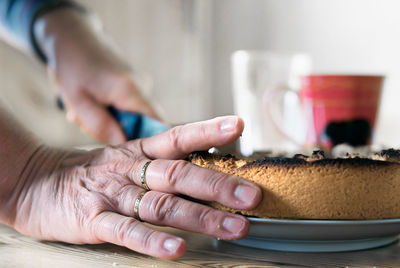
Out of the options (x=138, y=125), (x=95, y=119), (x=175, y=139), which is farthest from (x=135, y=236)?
(x=95, y=119)

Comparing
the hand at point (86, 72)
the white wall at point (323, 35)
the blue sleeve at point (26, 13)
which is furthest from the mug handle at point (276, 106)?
the white wall at point (323, 35)

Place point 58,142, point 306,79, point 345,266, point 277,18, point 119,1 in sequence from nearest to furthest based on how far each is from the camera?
point 345,266 < point 306,79 < point 58,142 < point 119,1 < point 277,18

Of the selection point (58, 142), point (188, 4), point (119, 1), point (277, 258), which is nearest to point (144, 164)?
point (277, 258)

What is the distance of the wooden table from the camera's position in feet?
1.48

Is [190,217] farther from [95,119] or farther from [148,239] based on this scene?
[95,119]

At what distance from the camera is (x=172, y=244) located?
0.44 metres

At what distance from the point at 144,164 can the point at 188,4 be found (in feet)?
7.70

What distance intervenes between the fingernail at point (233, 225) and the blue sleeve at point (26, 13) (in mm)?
885

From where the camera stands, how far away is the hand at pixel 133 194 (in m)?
0.46

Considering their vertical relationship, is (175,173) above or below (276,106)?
below

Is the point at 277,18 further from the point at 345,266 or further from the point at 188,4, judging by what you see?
the point at 345,266

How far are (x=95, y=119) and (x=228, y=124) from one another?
59 centimetres

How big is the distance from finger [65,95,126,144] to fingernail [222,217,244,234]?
0.50 metres

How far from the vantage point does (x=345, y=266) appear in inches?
17.4
